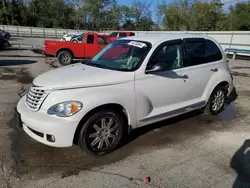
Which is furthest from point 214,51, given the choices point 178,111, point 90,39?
point 90,39

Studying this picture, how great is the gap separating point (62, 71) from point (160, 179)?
7.59 feet

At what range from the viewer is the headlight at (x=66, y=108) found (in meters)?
3.49

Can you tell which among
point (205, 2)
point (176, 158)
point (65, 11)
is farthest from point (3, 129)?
point (65, 11)

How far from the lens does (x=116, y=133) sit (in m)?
3.99

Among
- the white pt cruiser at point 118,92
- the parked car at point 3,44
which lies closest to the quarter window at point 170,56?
the white pt cruiser at point 118,92

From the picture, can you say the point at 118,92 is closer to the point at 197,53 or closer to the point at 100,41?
the point at 197,53

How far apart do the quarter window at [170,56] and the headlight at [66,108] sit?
154 cm

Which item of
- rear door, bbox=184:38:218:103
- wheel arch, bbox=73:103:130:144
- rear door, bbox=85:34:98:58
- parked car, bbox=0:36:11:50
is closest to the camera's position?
wheel arch, bbox=73:103:130:144

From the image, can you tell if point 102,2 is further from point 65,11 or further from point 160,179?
point 160,179

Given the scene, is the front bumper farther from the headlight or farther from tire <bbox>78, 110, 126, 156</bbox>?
tire <bbox>78, 110, 126, 156</bbox>

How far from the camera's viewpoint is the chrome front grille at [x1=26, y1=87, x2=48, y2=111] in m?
3.64

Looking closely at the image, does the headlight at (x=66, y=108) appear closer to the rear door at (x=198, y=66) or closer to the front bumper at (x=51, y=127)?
the front bumper at (x=51, y=127)

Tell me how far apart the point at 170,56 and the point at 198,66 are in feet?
2.55

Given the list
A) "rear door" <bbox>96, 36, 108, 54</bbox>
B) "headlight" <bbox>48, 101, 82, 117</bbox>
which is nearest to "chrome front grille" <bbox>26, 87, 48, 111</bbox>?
"headlight" <bbox>48, 101, 82, 117</bbox>
